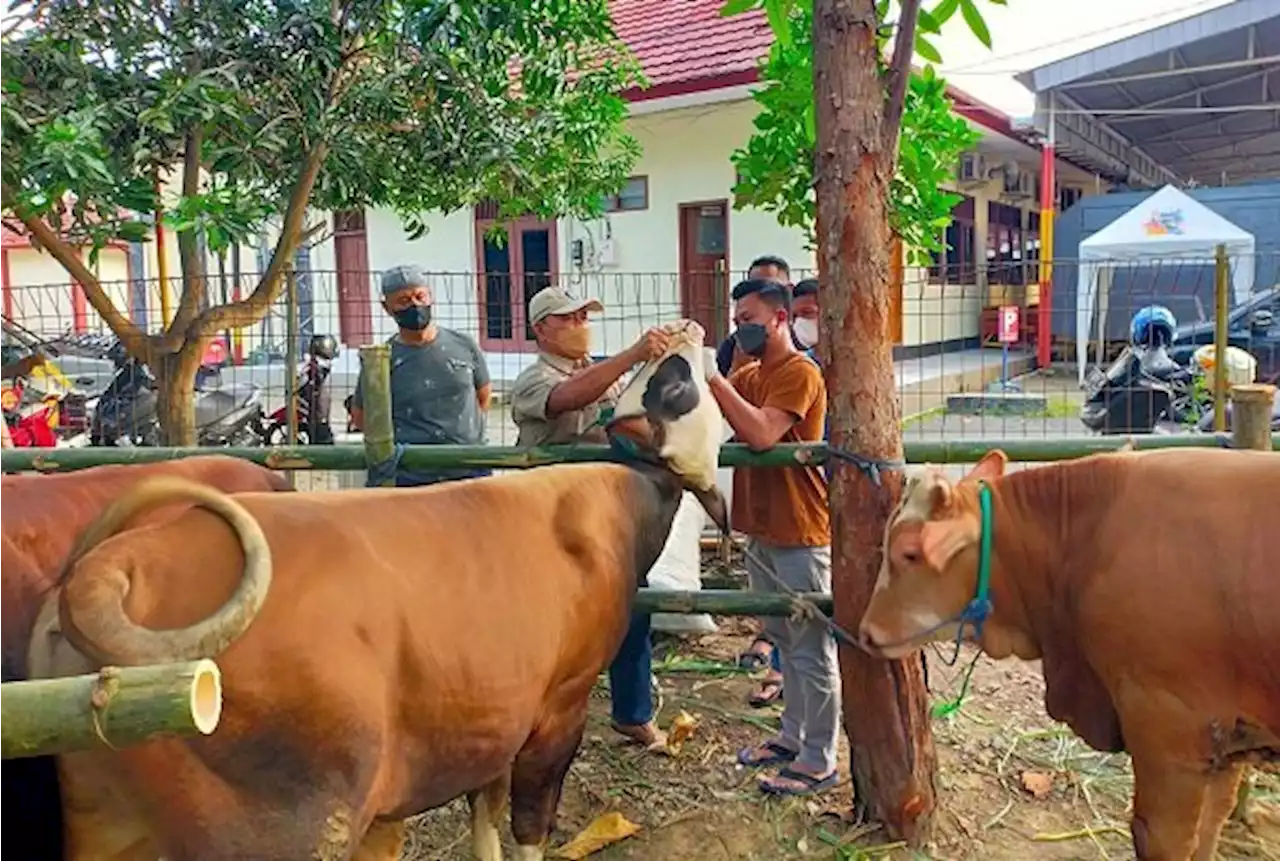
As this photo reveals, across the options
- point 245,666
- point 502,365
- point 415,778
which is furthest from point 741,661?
point 502,365

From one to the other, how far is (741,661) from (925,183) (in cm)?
225

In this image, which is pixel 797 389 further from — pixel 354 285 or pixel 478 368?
pixel 354 285

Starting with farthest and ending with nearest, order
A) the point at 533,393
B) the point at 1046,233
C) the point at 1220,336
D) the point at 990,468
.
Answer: the point at 1046,233 → the point at 1220,336 → the point at 533,393 → the point at 990,468

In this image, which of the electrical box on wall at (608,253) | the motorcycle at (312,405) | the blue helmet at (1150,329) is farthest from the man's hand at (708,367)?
the electrical box on wall at (608,253)

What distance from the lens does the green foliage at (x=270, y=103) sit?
4.17 metres

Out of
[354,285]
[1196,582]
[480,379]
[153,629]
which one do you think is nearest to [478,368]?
[480,379]

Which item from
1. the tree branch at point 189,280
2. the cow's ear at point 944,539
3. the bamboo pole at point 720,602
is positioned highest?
the tree branch at point 189,280

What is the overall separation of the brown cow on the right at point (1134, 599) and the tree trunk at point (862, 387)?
0.28m

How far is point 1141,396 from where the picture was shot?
25.7 ft

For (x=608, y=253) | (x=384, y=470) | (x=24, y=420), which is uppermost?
(x=608, y=253)

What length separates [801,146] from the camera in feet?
15.6

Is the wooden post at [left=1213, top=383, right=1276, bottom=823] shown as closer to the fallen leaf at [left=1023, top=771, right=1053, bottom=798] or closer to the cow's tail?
the fallen leaf at [left=1023, top=771, right=1053, bottom=798]

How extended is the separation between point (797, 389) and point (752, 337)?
0.24 metres

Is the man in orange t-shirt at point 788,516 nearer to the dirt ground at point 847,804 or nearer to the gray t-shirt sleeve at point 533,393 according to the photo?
the dirt ground at point 847,804
